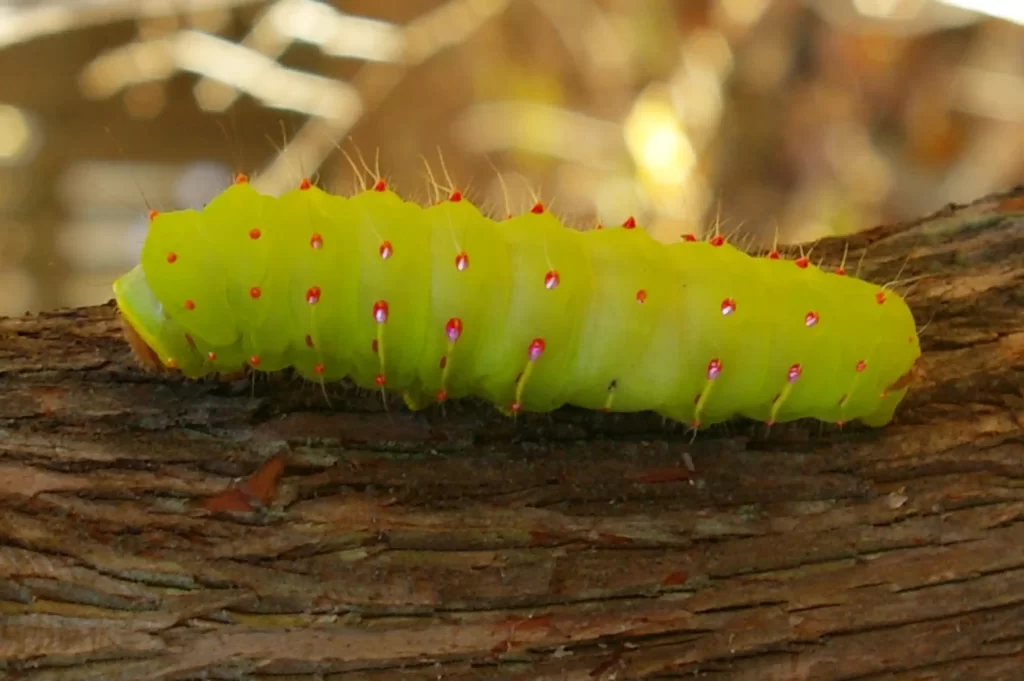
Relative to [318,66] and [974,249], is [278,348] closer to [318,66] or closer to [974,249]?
[974,249]

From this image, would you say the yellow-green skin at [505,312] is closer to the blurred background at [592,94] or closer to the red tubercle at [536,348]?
the red tubercle at [536,348]

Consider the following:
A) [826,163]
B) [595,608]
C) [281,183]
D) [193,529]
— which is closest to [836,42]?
[826,163]

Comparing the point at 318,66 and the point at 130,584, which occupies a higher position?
the point at 318,66

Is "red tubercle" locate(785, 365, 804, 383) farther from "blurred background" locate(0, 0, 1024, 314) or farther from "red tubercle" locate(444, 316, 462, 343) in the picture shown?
"blurred background" locate(0, 0, 1024, 314)

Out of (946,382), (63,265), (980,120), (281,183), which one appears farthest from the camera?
(980,120)

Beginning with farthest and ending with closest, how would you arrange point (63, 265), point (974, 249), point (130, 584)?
point (63, 265) < point (974, 249) < point (130, 584)
